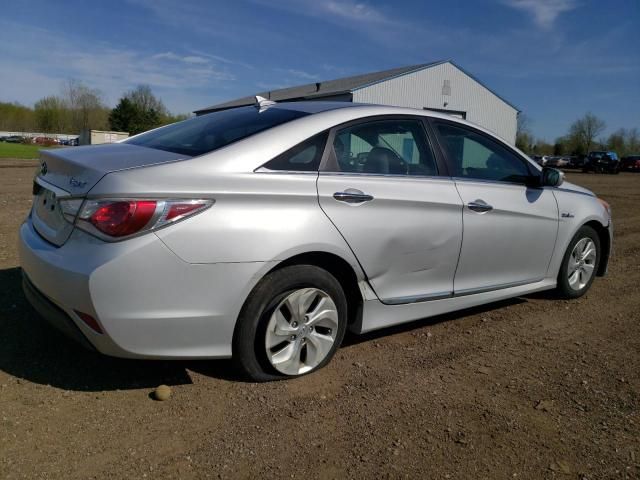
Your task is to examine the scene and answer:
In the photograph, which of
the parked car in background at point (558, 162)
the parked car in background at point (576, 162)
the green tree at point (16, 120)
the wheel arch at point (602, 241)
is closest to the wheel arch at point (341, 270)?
the wheel arch at point (602, 241)

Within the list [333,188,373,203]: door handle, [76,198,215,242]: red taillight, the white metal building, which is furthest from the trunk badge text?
the white metal building

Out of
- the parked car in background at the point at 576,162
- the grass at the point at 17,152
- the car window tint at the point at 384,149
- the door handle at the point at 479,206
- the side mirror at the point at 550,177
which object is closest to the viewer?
the car window tint at the point at 384,149

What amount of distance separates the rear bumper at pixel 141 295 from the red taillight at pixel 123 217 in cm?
6

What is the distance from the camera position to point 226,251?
2.60 metres

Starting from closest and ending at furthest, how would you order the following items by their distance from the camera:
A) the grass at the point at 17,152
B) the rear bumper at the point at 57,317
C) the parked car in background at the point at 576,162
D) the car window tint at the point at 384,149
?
1. the rear bumper at the point at 57,317
2. the car window tint at the point at 384,149
3. the grass at the point at 17,152
4. the parked car in background at the point at 576,162

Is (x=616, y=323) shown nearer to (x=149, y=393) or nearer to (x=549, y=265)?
(x=549, y=265)

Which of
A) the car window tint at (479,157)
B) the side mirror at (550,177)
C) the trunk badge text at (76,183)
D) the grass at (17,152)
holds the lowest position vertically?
the trunk badge text at (76,183)

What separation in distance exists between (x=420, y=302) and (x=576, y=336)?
1415mm

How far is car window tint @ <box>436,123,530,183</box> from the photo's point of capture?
3799mm

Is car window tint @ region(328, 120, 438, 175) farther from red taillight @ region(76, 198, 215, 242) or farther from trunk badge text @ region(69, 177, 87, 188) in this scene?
trunk badge text @ region(69, 177, 87, 188)

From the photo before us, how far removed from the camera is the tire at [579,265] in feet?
15.5

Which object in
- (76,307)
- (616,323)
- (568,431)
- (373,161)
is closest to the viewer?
(76,307)

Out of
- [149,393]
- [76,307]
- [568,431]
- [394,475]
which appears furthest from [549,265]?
[76,307]

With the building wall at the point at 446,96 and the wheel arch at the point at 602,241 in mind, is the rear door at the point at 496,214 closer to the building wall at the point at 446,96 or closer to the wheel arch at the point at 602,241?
the wheel arch at the point at 602,241
